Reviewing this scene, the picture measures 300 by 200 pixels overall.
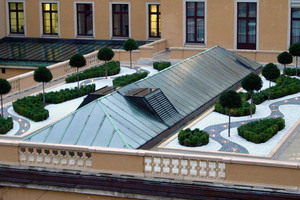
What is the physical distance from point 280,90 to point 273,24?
11166 mm

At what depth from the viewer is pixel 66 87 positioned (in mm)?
33000

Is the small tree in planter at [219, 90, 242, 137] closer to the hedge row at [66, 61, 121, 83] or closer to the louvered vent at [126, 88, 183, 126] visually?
the louvered vent at [126, 88, 183, 126]

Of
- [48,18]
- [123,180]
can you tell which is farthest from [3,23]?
[123,180]

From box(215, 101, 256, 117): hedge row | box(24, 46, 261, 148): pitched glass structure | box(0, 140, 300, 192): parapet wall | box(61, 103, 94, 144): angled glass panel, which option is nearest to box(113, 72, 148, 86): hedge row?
box(24, 46, 261, 148): pitched glass structure

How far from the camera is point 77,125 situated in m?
22.9

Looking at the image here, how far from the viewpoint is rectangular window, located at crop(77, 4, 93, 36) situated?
48.7 m

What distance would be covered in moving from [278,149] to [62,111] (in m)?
9.09

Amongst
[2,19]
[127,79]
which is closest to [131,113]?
[127,79]

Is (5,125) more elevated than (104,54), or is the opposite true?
(104,54)

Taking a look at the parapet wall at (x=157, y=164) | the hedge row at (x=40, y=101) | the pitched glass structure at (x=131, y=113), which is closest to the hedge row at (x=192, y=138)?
the pitched glass structure at (x=131, y=113)

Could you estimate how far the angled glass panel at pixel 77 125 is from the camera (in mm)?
22328

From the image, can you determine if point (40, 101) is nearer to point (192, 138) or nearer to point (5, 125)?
point (5, 125)

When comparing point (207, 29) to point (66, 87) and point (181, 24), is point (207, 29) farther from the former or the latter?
point (66, 87)

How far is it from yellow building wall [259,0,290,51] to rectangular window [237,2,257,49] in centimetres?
53
